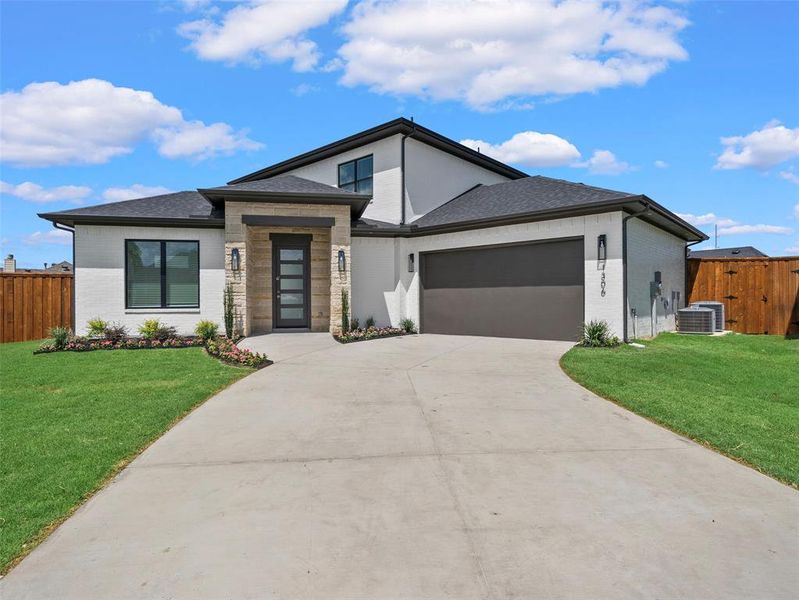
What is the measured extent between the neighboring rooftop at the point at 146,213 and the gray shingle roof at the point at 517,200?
6427 millimetres

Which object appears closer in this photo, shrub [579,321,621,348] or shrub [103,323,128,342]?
shrub [579,321,621,348]

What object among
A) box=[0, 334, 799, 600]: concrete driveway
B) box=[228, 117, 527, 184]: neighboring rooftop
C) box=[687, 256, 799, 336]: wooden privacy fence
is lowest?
box=[0, 334, 799, 600]: concrete driveway

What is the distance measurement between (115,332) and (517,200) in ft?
38.8

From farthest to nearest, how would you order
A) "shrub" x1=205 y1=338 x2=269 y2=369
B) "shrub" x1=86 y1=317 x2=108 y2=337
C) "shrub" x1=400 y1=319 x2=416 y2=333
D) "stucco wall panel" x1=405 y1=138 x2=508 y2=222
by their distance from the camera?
"stucco wall panel" x1=405 y1=138 x2=508 y2=222 → "shrub" x1=400 y1=319 x2=416 y2=333 → "shrub" x1=86 y1=317 x2=108 y2=337 → "shrub" x1=205 y1=338 x2=269 y2=369

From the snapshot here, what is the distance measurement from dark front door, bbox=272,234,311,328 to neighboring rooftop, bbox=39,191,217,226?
1861mm

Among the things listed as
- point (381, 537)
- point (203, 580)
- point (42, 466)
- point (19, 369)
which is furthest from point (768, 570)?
point (19, 369)

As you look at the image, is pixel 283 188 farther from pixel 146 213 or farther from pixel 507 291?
pixel 507 291

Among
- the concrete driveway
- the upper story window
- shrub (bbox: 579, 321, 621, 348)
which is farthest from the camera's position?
the upper story window

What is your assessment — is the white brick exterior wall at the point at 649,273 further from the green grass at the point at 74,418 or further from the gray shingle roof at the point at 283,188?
→ the green grass at the point at 74,418

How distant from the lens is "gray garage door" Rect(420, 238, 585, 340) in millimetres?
11383

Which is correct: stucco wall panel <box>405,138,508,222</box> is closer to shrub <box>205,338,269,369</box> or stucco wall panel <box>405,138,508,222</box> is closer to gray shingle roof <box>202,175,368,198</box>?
gray shingle roof <box>202,175,368,198</box>

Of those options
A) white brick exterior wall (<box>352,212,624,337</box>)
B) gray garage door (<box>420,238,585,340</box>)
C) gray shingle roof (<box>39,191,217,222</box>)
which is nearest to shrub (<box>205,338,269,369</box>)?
gray shingle roof (<box>39,191,217,222</box>)

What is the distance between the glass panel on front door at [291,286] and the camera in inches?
535

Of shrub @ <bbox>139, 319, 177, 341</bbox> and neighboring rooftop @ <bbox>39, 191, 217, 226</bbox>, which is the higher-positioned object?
neighboring rooftop @ <bbox>39, 191, 217, 226</bbox>
